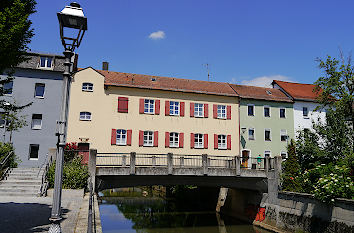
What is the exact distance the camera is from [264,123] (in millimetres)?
30703

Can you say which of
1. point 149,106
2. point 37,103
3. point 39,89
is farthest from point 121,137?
point 39,89

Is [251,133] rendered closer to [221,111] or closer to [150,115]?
[221,111]

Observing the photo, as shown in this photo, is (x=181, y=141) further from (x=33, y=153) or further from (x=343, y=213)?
(x=343, y=213)

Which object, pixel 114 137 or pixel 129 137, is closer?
pixel 114 137

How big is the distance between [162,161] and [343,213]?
1388 centimetres

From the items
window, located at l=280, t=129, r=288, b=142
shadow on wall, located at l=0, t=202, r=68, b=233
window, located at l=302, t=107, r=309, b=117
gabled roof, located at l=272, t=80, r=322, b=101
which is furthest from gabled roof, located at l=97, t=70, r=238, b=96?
shadow on wall, located at l=0, t=202, r=68, b=233

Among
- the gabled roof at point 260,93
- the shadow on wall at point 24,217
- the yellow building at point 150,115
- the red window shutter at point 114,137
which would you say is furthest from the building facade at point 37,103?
the gabled roof at point 260,93

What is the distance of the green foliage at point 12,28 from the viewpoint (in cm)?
812

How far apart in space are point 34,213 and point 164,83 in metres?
19.6

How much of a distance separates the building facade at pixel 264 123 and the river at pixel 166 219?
23.3ft

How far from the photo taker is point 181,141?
2688 centimetres

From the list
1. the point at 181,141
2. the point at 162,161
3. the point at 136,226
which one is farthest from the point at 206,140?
the point at 136,226

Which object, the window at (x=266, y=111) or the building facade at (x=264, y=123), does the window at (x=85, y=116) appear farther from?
the window at (x=266, y=111)

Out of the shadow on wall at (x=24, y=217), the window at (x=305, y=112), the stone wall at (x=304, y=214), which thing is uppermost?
the window at (x=305, y=112)
